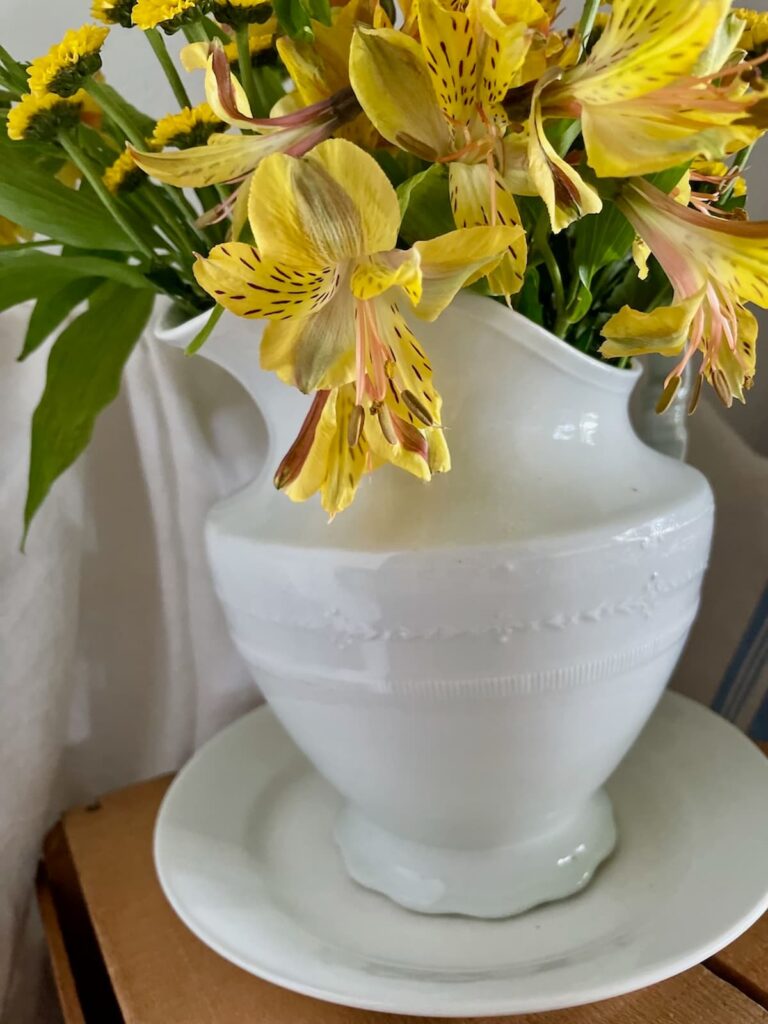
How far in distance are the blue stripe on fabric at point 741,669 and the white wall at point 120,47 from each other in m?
0.32

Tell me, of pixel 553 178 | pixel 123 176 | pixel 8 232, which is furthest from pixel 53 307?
pixel 553 178

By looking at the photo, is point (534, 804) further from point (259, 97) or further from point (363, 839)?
point (259, 97)

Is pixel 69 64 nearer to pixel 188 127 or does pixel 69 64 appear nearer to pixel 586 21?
pixel 188 127

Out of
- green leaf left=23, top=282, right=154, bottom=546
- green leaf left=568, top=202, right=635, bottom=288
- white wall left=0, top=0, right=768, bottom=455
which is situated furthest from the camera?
white wall left=0, top=0, right=768, bottom=455

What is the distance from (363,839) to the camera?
54cm

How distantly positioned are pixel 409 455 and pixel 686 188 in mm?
160

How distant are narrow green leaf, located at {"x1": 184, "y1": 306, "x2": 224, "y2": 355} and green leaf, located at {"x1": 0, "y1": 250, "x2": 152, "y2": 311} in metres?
0.08

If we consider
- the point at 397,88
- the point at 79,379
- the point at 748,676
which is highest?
the point at 397,88

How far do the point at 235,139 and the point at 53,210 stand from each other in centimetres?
16

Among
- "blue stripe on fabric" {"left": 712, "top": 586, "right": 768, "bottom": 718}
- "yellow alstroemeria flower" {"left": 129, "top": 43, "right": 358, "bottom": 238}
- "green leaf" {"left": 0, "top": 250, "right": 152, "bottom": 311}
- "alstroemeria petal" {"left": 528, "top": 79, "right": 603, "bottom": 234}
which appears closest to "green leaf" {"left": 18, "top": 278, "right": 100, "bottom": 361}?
"green leaf" {"left": 0, "top": 250, "right": 152, "bottom": 311}

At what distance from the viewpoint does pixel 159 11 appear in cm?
34

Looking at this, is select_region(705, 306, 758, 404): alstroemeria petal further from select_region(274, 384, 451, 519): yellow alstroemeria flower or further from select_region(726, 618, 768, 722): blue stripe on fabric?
select_region(726, 618, 768, 722): blue stripe on fabric

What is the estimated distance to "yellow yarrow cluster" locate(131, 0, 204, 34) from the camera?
1.11 feet

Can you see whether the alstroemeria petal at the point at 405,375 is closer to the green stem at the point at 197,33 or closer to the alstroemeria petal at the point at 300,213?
the alstroemeria petal at the point at 300,213
